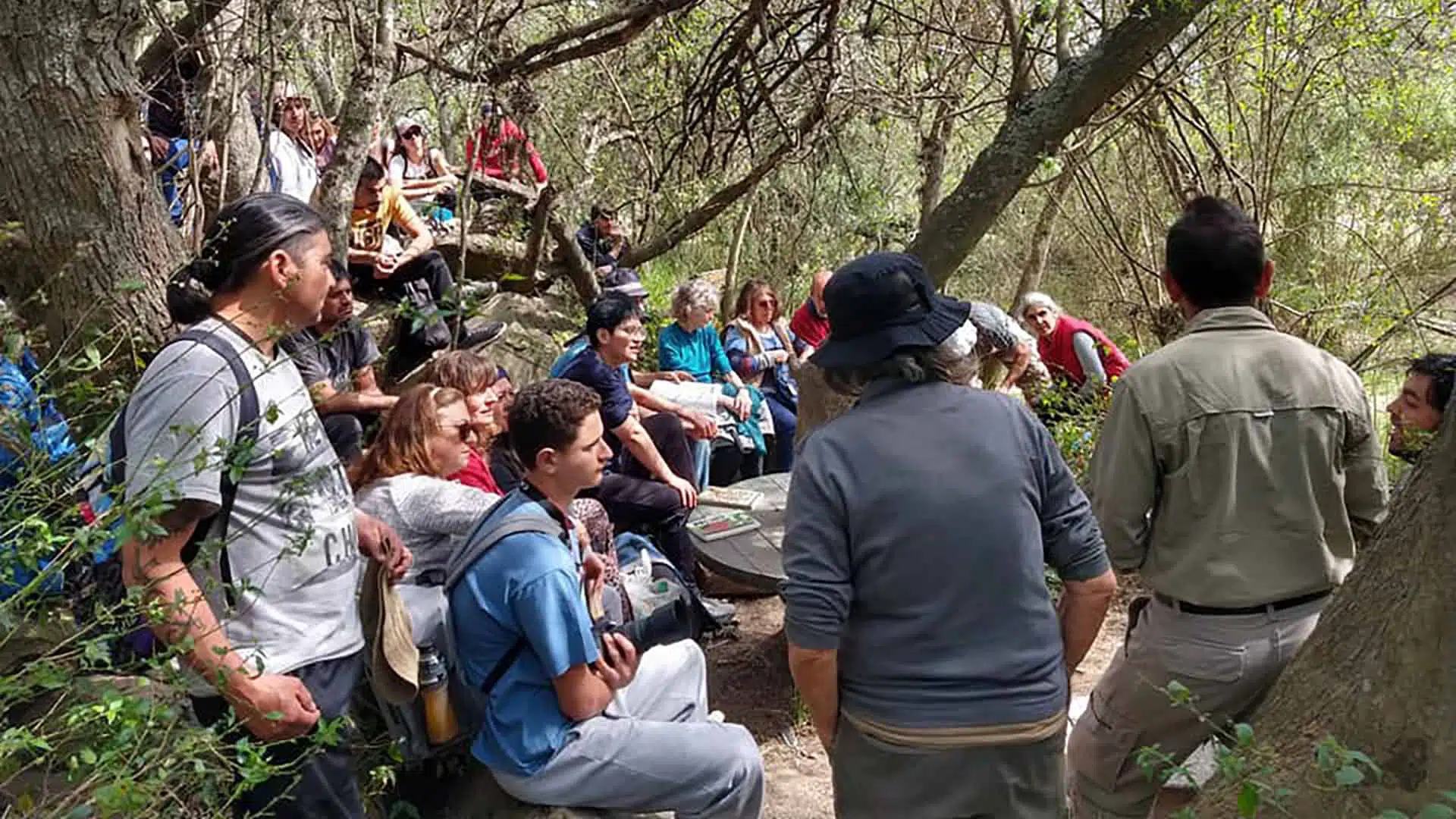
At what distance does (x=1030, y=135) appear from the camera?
11.4 ft

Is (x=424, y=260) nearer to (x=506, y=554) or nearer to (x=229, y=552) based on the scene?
(x=506, y=554)

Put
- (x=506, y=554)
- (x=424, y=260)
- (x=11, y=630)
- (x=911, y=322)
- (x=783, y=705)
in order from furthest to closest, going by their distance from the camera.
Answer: (x=424, y=260) < (x=783, y=705) < (x=506, y=554) < (x=911, y=322) < (x=11, y=630)

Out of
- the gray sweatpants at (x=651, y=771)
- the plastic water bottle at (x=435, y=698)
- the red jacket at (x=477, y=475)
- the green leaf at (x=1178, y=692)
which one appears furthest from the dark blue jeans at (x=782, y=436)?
the green leaf at (x=1178, y=692)

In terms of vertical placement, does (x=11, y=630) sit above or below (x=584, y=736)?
above

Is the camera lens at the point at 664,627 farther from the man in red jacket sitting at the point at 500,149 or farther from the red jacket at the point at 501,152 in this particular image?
the red jacket at the point at 501,152

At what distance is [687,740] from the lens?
2.71m

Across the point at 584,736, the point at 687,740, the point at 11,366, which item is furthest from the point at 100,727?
the point at 687,740

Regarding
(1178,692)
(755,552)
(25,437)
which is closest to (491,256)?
(755,552)

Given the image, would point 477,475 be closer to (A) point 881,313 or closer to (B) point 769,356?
(A) point 881,313

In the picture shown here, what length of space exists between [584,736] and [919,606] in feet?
3.50

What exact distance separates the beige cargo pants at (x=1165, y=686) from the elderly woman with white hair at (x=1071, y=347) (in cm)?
342

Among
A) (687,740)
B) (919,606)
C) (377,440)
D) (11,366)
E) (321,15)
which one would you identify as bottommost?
(687,740)

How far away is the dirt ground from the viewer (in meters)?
3.72

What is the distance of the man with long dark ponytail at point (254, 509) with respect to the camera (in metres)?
1.87
